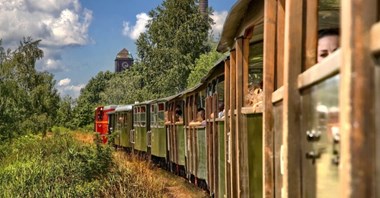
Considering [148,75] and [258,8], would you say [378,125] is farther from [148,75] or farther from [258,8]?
[148,75]

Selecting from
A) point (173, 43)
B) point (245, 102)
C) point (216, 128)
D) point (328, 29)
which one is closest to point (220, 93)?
point (216, 128)

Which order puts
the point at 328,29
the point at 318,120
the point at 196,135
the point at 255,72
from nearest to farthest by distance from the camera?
the point at 318,120 < the point at 328,29 < the point at 255,72 < the point at 196,135

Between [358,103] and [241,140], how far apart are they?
13.2 ft

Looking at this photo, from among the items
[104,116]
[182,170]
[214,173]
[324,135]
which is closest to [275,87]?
[324,135]

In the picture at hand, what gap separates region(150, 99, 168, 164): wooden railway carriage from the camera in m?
20.4

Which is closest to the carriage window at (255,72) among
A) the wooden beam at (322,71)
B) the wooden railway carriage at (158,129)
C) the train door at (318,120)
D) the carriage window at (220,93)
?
the carriage window at (220,93)

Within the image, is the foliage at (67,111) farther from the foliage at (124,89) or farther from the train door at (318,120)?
the train door at (318,120)

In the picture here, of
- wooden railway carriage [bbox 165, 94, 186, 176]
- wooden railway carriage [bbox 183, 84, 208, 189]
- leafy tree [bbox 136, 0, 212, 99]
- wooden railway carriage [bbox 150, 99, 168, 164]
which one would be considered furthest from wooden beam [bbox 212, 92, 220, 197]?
leafy tree [bbox 136, 0, 212, 99]

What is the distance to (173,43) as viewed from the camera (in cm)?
5097

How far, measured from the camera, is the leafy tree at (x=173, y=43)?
50250 mm

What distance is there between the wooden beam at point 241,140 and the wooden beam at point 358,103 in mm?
3798

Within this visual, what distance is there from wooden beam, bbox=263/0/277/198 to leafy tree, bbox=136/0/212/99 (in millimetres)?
45820

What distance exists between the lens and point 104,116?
40875 mm

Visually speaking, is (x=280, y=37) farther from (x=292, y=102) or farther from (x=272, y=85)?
(x=292, y=102)
